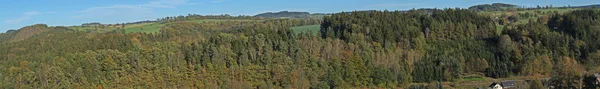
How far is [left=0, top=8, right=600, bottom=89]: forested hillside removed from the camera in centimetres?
3753

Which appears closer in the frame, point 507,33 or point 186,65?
point 186,65

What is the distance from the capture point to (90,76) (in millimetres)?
36906

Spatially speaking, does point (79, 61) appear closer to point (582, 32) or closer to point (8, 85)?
point (8, 85)

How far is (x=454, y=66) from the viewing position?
Answer: 4522 centimetres

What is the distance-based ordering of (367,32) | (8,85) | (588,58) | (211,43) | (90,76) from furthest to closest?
1. (367,32)
2. (588,58)
3. (211,43)
4. (90,76)
5. (8,85)

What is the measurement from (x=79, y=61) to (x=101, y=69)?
1508mm

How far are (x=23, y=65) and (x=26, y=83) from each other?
136 centimetres

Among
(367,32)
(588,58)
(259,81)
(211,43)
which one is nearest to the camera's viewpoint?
(259,81)

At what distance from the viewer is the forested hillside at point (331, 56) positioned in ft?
123

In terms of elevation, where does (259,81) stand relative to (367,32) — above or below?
below

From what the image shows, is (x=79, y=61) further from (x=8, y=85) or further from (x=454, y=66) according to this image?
(x=454, y=66)

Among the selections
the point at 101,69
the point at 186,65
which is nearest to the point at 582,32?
the point at 186,65

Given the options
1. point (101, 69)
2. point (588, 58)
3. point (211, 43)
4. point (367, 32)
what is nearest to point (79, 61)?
point (101, 69)

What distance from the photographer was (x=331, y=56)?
43906 millimetres
